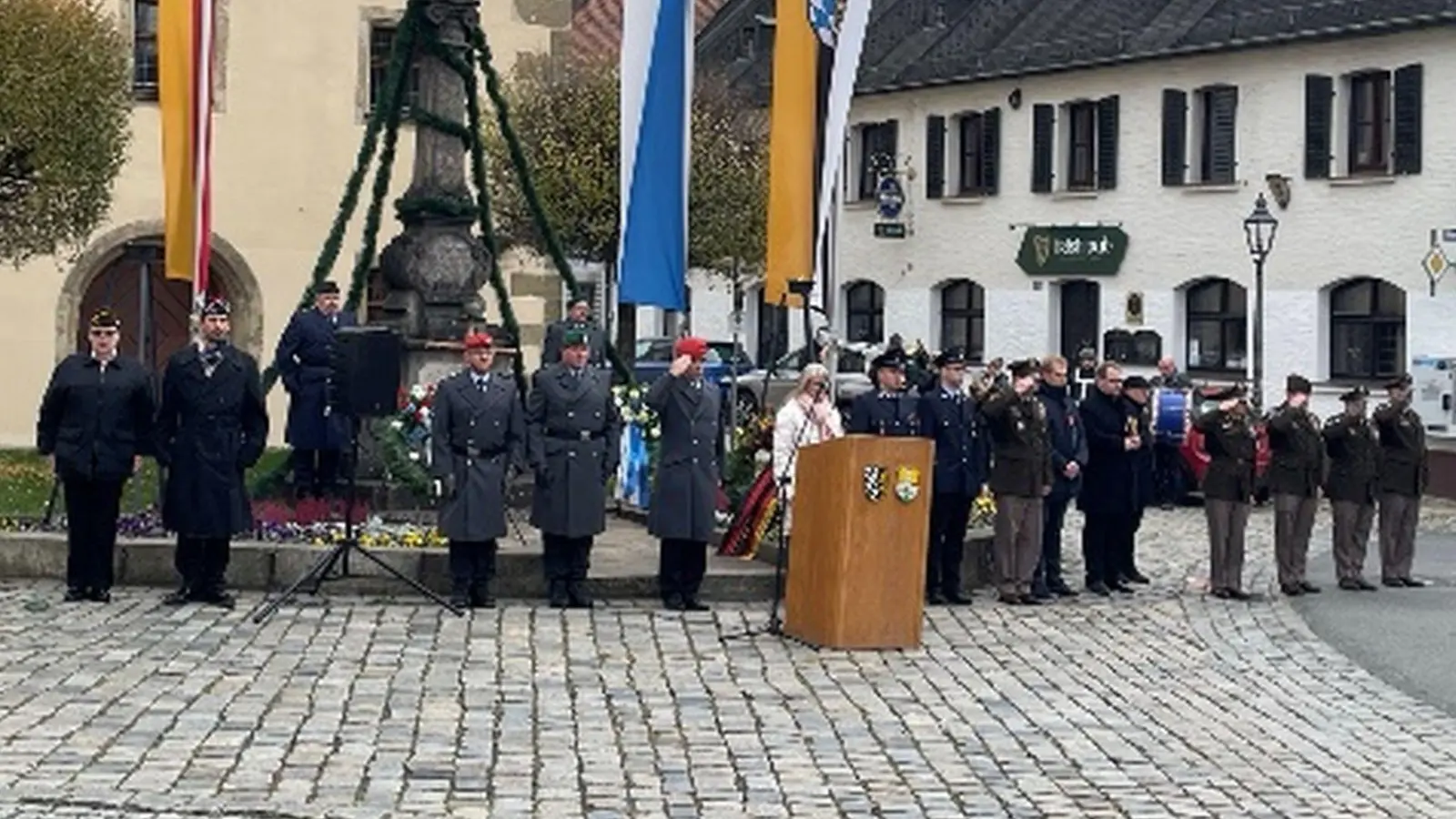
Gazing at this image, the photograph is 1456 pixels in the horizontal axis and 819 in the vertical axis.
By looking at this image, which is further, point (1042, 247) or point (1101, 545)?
point (1042, 247)

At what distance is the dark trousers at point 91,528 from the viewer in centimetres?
1448

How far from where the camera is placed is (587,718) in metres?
10.9

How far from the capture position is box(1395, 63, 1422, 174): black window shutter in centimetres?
3322

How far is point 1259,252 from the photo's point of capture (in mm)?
32906

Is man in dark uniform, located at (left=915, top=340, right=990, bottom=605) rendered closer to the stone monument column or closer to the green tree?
the stone monument column

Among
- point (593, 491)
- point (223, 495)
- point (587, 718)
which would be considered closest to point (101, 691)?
point (587, 718)

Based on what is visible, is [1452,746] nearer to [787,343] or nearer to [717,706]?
[717,706]

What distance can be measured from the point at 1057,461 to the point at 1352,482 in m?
3.04

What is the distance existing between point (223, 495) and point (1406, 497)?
916 centimetres

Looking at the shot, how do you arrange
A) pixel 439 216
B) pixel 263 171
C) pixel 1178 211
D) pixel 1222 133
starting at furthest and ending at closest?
pixel 1178 211 < pixel 1222 133 < pixel 263 171 < pixel 439 216

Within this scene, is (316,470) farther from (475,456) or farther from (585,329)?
(475,456)

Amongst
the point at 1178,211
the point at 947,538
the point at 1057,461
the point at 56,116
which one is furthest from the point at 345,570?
the point at 1178,211

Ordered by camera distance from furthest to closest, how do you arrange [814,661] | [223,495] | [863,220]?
[863,220] < [223,495] < [814,661]

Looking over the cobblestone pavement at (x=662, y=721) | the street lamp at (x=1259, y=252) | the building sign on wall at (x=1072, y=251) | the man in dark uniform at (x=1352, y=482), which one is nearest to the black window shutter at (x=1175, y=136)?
the building sign on wall at (x=1072, y=251)
